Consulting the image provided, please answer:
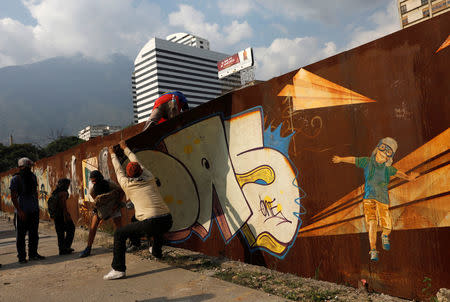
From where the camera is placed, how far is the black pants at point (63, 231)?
563 cm

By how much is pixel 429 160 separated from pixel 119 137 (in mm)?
5958

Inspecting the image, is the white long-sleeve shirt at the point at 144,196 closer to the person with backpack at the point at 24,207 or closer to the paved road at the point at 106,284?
the paved road at the point at 106,284

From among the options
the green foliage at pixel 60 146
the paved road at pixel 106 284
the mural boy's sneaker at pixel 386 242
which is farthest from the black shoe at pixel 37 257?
the green foliage at pixel 60 146

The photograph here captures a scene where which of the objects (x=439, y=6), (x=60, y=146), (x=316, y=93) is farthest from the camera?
(x=60, y=146)

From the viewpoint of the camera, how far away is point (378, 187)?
280cm

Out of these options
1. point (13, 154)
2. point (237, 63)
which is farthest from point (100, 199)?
point (237, 63)

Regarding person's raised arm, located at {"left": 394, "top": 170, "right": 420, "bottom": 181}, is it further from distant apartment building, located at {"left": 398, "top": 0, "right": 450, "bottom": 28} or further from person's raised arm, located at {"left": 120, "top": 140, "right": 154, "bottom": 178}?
distant apartment building, located at {"left": 398, "top": 0, "right": 450, "bottom": 28}

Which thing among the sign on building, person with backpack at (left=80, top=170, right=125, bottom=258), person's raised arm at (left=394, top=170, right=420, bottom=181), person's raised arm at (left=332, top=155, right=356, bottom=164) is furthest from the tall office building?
person's raised arm at (left=394, top=170, right=420, bottom=181)

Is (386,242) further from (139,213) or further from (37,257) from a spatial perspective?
(37,257)

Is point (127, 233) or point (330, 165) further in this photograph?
point (127, 233)

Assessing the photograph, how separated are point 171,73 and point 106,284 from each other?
16542 cm

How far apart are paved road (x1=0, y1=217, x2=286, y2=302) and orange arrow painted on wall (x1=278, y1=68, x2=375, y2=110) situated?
1.98 m

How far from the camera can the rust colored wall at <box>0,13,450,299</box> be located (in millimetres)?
2525

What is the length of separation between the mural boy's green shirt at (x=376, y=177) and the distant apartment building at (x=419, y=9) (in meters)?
73.7
